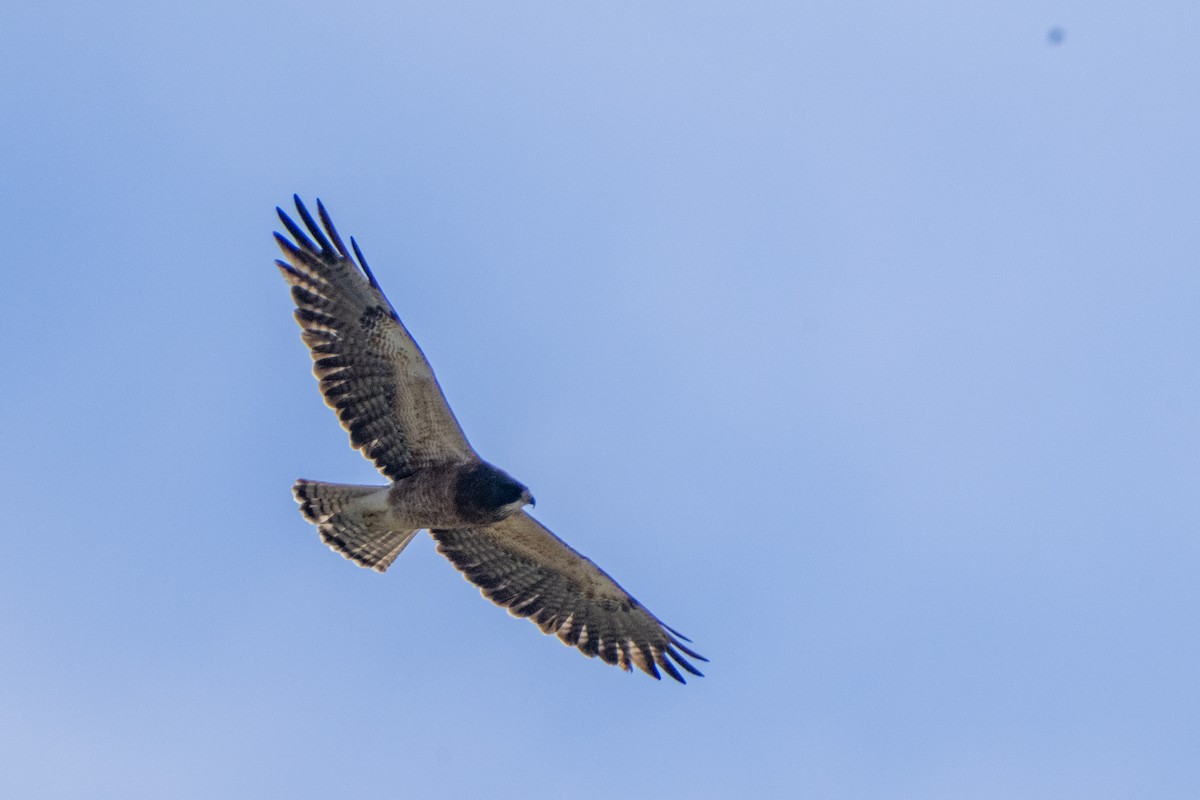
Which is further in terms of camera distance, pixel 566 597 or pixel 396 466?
pixel 566 597

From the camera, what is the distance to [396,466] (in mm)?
15516

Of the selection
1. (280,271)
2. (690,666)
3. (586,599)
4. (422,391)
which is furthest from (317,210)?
(690,666)

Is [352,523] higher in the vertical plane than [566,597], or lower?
lower

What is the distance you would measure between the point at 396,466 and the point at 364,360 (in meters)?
1.01

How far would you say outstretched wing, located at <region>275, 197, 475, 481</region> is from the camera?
15188 mm

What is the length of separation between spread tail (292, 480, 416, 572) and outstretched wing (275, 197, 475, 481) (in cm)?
48

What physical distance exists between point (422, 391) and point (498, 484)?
1111mm

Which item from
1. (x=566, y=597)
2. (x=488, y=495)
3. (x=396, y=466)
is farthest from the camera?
(x=566, y=597)

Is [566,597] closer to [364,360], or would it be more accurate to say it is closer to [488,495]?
[488,495]

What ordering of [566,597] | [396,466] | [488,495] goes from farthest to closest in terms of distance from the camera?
[566,597] < [396,466] < [488,495]

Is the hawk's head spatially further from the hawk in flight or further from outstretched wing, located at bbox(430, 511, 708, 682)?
outstretched wing, located at bbox(430, 511, 708, 682)

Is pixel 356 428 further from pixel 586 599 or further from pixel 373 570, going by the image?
pixel 586 599

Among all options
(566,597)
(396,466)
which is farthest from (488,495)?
(566,597)

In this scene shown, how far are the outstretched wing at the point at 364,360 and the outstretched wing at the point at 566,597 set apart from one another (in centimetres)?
104
